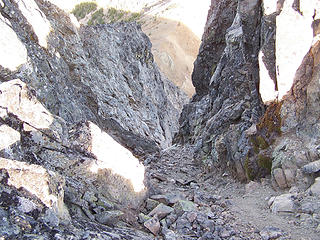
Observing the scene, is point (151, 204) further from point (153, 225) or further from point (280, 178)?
point (280, 178)

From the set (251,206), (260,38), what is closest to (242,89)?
(260,38)

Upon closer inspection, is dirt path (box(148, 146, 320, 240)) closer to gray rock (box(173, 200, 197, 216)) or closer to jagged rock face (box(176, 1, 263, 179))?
gray rock (box(173, 200, 197, 216))

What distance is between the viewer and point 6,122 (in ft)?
22.5

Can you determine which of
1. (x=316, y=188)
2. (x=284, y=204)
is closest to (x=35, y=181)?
(x=284, y=204)

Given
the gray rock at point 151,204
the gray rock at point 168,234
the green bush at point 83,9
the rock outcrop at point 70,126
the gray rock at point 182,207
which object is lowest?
the gray rock at point 182,207

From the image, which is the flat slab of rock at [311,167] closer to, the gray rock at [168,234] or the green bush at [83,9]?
the gray rock at [168,234]

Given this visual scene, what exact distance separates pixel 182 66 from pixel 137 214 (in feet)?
171

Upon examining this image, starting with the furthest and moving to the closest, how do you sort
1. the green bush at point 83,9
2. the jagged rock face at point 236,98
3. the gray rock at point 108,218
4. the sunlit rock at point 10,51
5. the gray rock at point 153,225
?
the green bush at point 83,9
the jagged rock face at point 236,98
the sunlit rock at point 10,51
the gray rock at point 153,225
the gray rock at point 108,218

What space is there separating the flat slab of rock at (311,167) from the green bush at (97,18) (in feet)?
204

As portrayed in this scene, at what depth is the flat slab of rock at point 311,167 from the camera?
8.11 meters

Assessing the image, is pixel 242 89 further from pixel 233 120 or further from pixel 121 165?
pixel 121 165

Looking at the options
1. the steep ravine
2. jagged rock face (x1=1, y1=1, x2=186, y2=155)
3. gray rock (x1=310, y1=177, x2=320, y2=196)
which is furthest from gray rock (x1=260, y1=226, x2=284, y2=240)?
jagged rock face (x1=1, y1=1, x2=186, y2=155)

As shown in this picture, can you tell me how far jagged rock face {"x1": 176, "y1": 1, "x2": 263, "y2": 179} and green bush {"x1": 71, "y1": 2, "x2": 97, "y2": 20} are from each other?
56207 mm

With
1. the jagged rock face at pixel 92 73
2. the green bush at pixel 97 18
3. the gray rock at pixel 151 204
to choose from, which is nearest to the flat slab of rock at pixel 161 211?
the gray rock at pixel 151 204
